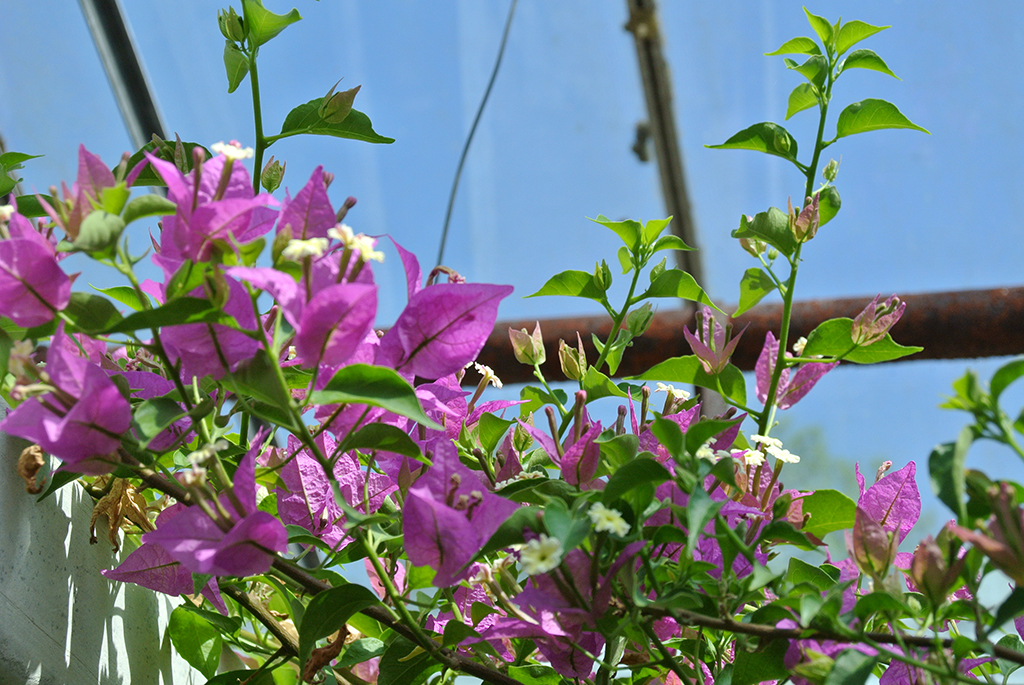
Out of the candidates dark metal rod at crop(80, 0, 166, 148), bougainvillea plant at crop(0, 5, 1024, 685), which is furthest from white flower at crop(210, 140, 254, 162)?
dark metal rod at crop(80, 0, 166, 148)

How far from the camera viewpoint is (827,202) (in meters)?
0.37

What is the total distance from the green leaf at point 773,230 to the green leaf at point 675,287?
39 mm

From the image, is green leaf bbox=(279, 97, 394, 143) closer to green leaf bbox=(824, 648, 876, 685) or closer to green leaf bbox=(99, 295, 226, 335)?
green leaf bbox=(99, 295, 226, 335)

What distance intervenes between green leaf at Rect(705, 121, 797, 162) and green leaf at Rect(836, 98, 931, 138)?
0.02m

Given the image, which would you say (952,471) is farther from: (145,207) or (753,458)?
(145,207)

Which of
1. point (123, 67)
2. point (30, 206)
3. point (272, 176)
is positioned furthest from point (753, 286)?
point (123, 67)

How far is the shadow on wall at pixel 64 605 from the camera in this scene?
0.34m

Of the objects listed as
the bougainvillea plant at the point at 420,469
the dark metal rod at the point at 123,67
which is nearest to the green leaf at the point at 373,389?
the bougainvillea plant at the point at 420,469

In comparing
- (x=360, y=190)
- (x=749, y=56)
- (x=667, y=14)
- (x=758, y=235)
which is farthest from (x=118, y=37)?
(x=758, y=235)

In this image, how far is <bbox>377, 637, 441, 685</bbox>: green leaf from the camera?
31 cm

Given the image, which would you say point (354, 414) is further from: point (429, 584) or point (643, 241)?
point (643, 241)

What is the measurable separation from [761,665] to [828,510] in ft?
0.27

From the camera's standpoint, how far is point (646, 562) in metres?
0.26

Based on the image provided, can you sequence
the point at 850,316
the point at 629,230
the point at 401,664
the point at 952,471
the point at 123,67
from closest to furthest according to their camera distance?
the point at 952,471, the point at 401,664, the point at 629,230, the point at 850,316, the point at 123,67
